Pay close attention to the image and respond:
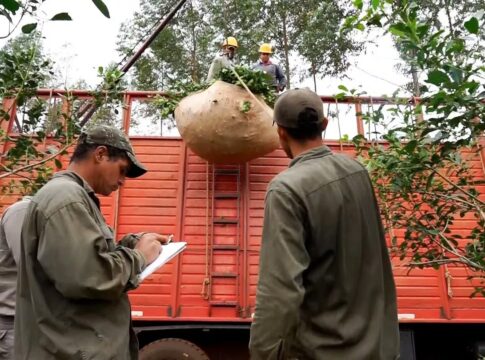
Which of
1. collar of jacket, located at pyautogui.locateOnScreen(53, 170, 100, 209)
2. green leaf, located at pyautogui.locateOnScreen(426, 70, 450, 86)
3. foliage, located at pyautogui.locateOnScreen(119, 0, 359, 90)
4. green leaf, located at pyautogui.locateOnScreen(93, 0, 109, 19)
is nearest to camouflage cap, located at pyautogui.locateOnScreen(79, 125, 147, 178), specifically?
collar of jacket, located at pyautogui.locateOnScreen(53, 170, 100, 209)

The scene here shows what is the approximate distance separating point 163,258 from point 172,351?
2.99 metres

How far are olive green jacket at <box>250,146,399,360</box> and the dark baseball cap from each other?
130 millimetres

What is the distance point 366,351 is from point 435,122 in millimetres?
1428

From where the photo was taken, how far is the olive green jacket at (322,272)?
155cm

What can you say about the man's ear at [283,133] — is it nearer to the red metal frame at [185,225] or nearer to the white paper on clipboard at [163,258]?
the white paper on clipboard at [163,258]

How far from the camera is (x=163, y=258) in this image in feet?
6.76

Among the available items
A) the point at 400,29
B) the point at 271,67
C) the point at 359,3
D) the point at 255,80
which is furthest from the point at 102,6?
the point at 271,67

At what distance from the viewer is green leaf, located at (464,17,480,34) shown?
2.02 meters

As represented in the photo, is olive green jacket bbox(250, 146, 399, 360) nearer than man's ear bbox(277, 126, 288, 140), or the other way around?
olive green jacket bbox(250, 146, 399, 360)

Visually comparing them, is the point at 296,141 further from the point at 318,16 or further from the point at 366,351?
the point at 318,16

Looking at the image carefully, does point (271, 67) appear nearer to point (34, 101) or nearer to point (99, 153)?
point (34, 101)

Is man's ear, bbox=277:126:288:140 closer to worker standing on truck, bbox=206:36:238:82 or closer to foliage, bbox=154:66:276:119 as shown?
foliage, bbox=154:66:276:119

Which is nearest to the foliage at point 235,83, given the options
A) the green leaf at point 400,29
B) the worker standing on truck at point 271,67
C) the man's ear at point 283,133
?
the worker standing on truck at point 271,67

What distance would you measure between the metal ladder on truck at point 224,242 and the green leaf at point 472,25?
11.4ft
